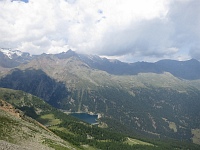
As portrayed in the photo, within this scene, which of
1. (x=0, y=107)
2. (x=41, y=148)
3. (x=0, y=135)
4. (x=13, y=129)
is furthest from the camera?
(x=0, y=107)

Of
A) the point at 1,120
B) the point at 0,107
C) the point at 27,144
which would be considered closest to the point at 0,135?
the point at 27,144

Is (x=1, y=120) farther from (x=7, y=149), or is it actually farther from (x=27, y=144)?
(x=7, y=149)

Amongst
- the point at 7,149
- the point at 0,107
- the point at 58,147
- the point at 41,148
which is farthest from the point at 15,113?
the point at 7,149

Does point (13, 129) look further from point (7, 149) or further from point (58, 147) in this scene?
point (7, 149)

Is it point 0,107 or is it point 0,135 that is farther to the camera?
point 0,107

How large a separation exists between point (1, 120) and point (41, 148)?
24768 millimetres

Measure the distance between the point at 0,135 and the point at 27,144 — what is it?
1128 cm

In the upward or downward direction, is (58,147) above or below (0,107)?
below

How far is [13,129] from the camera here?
11506cm

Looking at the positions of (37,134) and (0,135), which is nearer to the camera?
(0,135)

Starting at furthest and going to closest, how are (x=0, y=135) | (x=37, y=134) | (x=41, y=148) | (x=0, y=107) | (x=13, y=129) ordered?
(x=0, y=107)
(x=37, y=134)
(x=13, y=129)
(x=41, y=148)
(x=0, y=135)

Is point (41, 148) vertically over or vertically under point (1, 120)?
under

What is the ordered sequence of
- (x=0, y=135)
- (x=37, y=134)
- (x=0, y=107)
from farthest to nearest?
(x=0, y=107), (x=37, y=134), (x=0, y=135)

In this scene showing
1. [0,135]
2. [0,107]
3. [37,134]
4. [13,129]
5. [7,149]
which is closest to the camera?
[7,149]
